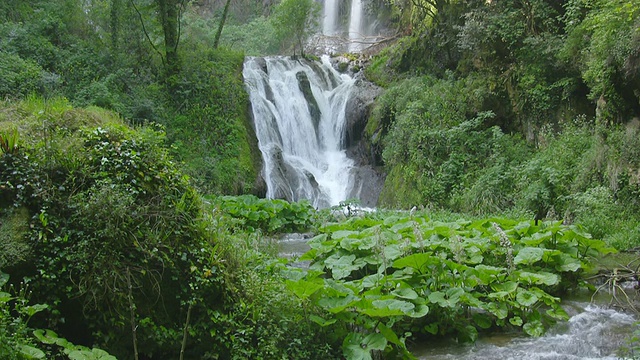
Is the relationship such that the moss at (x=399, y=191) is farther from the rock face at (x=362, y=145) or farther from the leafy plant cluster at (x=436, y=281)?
the leafy plant cluster at (x=436, y=281)

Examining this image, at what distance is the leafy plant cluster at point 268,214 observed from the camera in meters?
10.2

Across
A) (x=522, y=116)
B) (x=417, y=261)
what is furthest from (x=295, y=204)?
(x=522, y=116)

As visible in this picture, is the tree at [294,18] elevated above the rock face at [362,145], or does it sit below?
above

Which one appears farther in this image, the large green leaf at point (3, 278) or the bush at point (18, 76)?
the bush at point (18, 76)

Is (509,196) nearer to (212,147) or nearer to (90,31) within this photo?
(212,147)

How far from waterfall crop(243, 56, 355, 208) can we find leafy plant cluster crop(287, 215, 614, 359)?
9440mm

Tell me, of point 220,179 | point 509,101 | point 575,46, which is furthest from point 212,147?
point 575,46

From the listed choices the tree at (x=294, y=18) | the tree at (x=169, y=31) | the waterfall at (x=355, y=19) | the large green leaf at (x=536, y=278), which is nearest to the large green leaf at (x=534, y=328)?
the large green leaf at (x=536, y=278)

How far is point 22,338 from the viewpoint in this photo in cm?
300

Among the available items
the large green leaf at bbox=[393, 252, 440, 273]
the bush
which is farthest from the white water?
the large green leaf at bbox=[393, 252, 440, 273]

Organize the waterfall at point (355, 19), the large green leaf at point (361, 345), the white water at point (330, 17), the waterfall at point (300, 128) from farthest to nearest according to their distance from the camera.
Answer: the white water at point (330, 17) < the waterfall at point (355, 19) < the waterfall at point (300, 128) < the large green leaf at point (361, 345)

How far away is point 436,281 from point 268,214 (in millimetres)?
6130

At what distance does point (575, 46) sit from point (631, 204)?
5.21 m

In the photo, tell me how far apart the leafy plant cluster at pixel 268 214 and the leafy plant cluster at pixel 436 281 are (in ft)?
10.7
